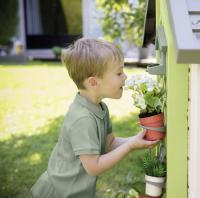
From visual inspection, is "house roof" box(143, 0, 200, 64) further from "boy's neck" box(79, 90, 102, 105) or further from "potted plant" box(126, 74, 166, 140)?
"boy's neck" box(79, 90, 102, 105)

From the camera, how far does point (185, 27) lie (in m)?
1.60

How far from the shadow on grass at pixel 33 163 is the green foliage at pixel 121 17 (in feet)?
4.07

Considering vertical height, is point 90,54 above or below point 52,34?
above

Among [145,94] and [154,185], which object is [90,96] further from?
[154,185]

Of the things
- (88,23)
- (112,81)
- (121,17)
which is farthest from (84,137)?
(88,23)

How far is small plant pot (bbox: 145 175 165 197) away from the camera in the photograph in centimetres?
214

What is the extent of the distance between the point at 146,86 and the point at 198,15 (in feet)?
1.61

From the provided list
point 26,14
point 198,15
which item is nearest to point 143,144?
point 198,15

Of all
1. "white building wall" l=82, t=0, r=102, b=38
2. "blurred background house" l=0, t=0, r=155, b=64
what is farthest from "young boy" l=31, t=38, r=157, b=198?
"white building wall" l=82, t=0, r=102, b=38

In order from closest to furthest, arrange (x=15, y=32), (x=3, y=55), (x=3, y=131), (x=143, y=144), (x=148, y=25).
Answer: (x=143, y=144)
(x=148, y=25)
(x=3, y=131)
(x=3, y=55)
(x=15, y=32)

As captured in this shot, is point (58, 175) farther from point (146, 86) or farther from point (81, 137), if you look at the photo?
point (146, 86)

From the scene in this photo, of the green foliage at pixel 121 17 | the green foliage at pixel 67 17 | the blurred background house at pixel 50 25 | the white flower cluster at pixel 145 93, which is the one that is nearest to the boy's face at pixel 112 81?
the white flower cluster at pixel 145 93

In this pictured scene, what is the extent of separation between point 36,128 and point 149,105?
13.6 feet

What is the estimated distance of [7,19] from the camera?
16.9m
